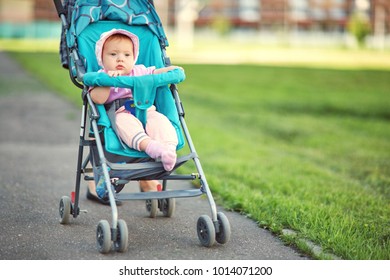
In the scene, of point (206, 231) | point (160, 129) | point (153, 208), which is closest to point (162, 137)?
point (160, 129)

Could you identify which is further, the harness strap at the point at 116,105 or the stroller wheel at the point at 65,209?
the stroller wheel at the point at 65,209

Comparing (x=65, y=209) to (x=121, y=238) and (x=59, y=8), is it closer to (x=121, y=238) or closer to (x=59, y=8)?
(x=121, y=238)

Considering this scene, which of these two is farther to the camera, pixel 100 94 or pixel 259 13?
pixel 259 13

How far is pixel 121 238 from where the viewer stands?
14.3 feet

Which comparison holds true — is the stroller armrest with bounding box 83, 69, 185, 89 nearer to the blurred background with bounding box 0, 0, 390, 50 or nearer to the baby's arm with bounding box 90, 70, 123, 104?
the baby's arm with bounding box 90, 70, 123, 104

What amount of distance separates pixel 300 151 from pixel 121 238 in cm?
523

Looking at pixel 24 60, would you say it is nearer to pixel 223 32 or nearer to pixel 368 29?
pixel 368 29

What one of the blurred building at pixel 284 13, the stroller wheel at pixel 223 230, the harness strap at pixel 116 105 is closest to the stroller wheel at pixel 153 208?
the harness strap at pixel 116 105

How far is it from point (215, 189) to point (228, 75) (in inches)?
591

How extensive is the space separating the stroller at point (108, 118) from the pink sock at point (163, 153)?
78 millimetres

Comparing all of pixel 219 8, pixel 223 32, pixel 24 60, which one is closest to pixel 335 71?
pixel 24 60

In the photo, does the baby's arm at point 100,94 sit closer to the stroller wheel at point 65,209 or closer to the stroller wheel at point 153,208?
the stroller wheel at point 65,209

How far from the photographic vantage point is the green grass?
204 inches

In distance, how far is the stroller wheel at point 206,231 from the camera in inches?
178
